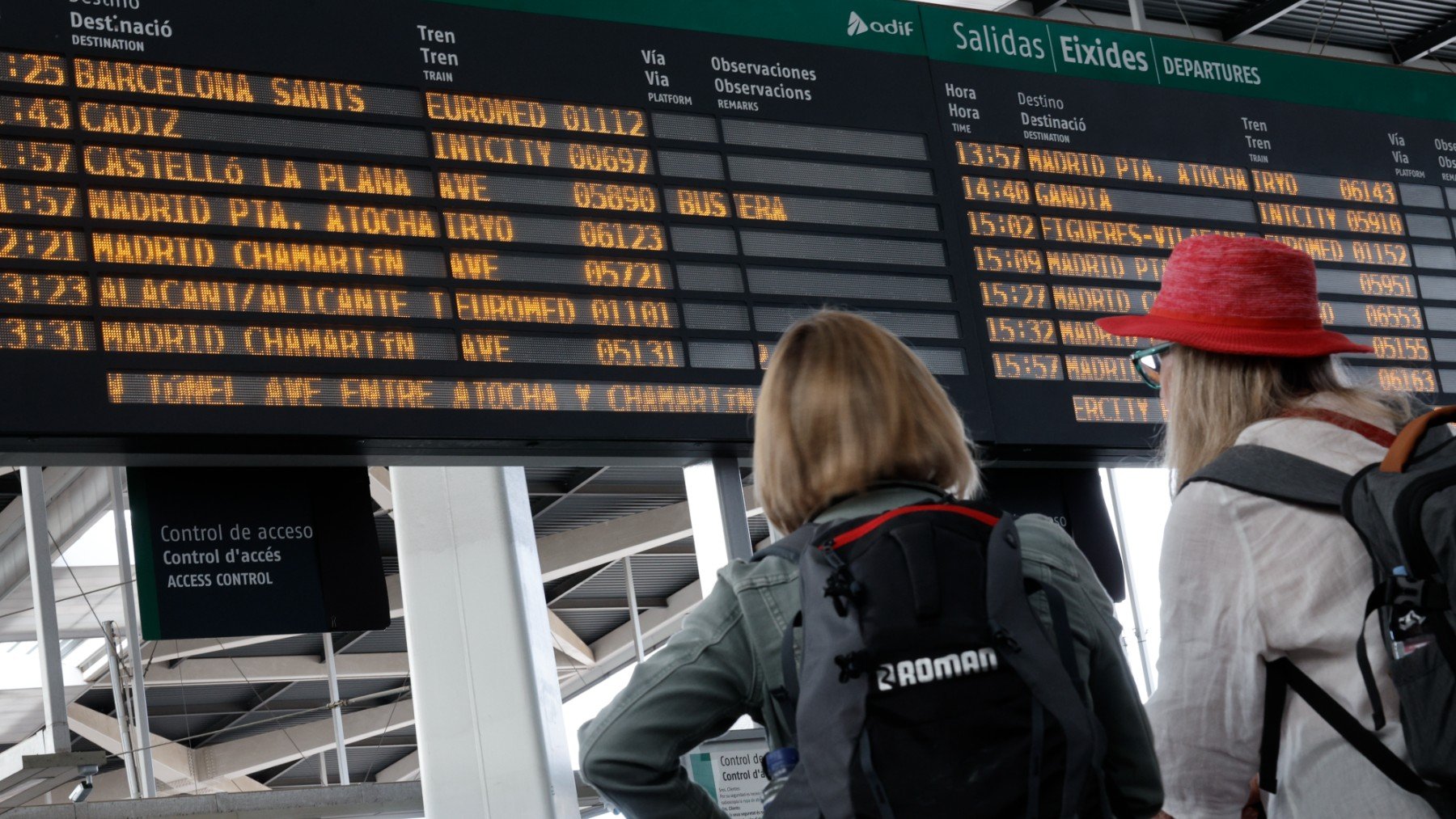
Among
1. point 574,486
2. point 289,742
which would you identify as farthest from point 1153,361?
point 289,742

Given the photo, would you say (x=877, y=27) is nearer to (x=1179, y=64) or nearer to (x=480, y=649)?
(x=1179, y=64)

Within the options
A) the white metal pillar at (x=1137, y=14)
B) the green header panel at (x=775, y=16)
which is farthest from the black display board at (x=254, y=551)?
the white metal pillar at (x=1137, y=14)

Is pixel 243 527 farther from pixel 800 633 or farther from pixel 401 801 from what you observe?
pixel 401 801

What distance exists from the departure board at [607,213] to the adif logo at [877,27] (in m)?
0.02

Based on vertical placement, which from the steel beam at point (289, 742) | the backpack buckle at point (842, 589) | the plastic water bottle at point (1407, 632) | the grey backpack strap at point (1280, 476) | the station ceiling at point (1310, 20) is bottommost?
the steel beam at point (289, 742)

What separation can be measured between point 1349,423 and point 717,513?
3584 millimetres

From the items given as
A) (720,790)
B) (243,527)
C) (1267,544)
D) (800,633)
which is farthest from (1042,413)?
(800,633)

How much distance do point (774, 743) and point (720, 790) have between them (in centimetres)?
326

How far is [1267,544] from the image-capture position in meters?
2.47

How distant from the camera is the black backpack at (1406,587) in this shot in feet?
7.27

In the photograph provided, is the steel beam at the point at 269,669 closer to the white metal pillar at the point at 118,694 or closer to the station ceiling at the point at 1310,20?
the white metal pillar at the point at 118,694

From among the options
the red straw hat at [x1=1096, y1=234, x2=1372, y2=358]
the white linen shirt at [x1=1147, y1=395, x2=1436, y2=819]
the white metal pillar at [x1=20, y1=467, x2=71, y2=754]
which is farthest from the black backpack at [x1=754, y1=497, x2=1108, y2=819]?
the white metal pillar at [x1=20, y1=467, x2=71, y2=754]

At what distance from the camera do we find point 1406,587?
225 cm

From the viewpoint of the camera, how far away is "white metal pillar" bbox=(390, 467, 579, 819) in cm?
841
